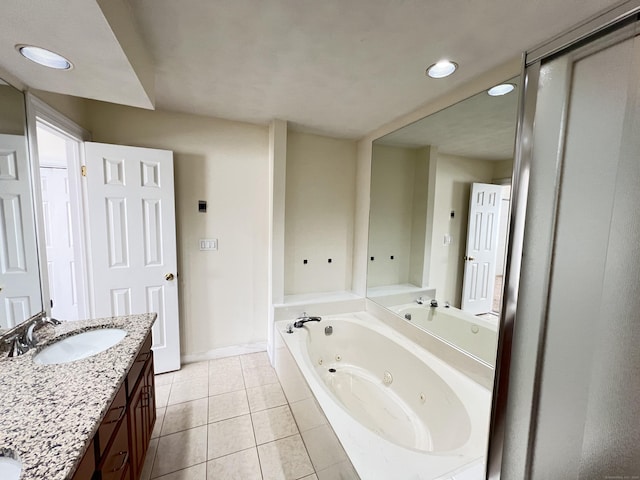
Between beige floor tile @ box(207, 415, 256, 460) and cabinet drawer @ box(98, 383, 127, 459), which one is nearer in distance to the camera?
cabinet drawer @ box(98, 383, 127, 459)

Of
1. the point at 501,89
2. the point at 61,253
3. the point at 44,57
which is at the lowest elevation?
the point at 61,253

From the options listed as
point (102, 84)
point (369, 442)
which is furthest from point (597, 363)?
point (102, 84)

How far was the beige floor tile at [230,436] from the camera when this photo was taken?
5.37 feet

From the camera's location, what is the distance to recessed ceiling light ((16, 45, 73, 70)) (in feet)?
3.57

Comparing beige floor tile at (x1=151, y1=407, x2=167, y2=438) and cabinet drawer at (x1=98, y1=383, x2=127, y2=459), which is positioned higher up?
cabinet drawer at (x1=98, y1=383, x2=127, y2=459)

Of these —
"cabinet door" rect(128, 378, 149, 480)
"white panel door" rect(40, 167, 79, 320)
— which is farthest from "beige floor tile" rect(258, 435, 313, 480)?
"white panel door" rect(40, 167, 79, 320)

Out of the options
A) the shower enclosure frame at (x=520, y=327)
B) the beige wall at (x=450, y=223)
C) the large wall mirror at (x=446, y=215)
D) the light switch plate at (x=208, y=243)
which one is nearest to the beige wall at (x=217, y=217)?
the light switch plate at (x=208, y=243)

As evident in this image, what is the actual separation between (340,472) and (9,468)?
118 centimetres

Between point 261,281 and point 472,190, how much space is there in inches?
85.6

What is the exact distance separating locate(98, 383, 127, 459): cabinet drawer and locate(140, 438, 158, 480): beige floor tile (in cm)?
59

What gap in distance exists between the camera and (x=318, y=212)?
111 inches

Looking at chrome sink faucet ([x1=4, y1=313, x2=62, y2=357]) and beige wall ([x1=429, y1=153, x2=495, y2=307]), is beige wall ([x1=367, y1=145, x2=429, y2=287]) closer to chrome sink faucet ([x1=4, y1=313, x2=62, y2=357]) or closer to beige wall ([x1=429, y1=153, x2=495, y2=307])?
beige wall ([x1=429, y1=153, x2=495, y2=307])

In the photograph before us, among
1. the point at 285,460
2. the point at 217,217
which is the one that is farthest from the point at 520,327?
the point at 217,217

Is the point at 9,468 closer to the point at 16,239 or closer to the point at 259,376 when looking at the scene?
the point at 16,239
